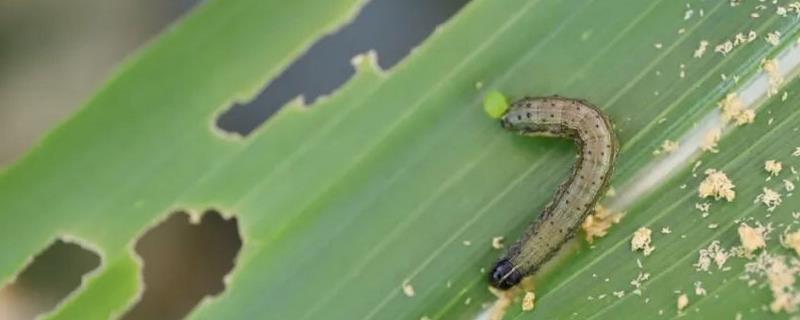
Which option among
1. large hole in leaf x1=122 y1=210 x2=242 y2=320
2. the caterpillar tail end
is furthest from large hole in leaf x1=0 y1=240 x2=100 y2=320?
the caterpillar tail end

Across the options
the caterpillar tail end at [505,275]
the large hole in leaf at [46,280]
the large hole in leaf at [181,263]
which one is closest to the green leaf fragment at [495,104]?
the caterpillar tail end at [505,275]

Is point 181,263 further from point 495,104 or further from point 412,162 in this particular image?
point 495,104

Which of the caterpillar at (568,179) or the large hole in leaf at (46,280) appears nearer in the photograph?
the caterpillar at (568,179)

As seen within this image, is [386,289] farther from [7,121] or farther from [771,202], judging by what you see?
[7,121]

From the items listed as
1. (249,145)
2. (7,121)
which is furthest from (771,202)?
(7,121)

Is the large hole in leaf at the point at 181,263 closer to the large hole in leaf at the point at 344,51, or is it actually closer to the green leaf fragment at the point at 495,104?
the large hole in leaf at the point at 344,51

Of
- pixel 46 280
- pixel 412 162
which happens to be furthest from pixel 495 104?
pixel 46 280
